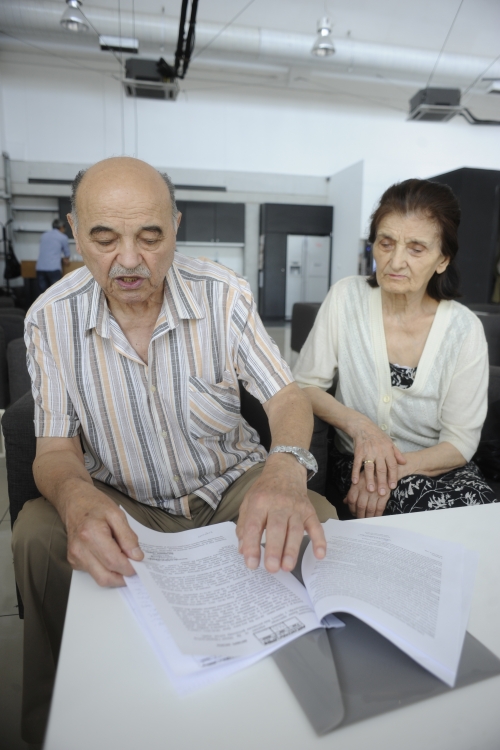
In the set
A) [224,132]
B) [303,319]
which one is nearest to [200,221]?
[224,132]

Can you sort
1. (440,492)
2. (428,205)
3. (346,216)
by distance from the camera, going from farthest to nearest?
(346,216), (428,205), (440,492)

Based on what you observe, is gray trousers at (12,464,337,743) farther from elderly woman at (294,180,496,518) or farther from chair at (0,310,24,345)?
chair at (0,310,24,345)

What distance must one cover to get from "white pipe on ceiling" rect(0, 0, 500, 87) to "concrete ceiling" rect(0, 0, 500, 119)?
1 cm

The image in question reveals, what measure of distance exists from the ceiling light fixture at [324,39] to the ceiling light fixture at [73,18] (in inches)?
120

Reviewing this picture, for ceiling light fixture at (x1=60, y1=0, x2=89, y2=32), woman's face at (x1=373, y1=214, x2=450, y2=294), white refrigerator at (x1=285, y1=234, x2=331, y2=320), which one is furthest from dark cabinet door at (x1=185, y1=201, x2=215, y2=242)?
woman's face at (x1=373, y1=214, x2=450, y2=294)

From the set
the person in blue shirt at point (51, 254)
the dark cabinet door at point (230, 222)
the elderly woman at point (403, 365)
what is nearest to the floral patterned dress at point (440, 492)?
the elderly woman at point (403, 365)

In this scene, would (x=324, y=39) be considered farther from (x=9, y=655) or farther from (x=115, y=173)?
(x=9, y=655)

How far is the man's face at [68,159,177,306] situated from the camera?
1.06 m

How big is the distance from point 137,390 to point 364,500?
673mm

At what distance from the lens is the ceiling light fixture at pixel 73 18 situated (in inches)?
246

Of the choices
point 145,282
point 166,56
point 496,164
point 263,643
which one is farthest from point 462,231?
point 263,643

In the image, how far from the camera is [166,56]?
7.70m

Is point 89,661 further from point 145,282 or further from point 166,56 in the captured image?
point 166,56

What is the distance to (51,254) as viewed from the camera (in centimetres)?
786
